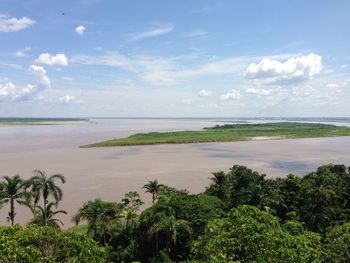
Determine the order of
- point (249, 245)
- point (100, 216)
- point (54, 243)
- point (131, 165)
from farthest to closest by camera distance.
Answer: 1. point (131, 165)
2. point (100, 216)
3. point (54, 243)
4. point (249, 245)

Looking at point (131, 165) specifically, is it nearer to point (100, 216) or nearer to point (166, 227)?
point (100, 216)

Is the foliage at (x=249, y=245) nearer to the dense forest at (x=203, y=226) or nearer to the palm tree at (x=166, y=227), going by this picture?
the dense forest at (x=203, y=226)

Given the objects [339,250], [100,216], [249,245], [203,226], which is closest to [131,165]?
[100,216]

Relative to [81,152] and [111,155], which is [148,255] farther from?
[81,152]

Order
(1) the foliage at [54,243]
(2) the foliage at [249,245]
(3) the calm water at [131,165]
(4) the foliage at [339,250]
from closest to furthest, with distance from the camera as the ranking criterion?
(2) the foliage at [249,245], (1) the foliage at [54,243], (4) the foliage at [339,250], (3) the calm water at [131,165]

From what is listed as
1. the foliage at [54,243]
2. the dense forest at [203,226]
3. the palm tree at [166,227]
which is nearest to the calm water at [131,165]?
the dense forest at [203,226]

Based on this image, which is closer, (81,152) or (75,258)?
(75,258)

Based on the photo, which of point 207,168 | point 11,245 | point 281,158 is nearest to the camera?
point 11,245

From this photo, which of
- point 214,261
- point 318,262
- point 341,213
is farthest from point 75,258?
point 341,213
